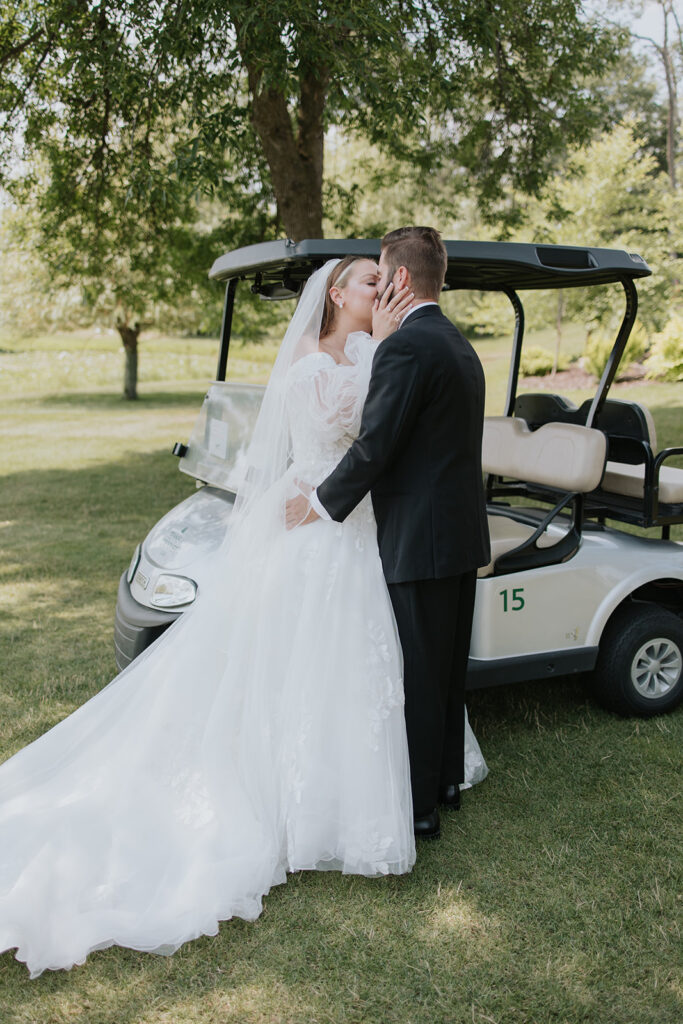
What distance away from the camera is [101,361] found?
31938 mm

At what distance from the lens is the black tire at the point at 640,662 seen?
3877 mm

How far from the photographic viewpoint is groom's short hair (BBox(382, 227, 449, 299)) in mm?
2859

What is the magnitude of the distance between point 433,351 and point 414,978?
1.76 meters

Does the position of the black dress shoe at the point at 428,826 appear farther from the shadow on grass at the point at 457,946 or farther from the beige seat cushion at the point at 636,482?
the beige seat cushion at the point at 636,482

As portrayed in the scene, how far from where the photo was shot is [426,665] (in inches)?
117

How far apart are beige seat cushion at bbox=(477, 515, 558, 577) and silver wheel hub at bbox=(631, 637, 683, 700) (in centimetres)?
62

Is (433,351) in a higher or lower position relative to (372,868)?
higher

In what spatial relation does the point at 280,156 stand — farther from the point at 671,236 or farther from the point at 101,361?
the point at 101,361

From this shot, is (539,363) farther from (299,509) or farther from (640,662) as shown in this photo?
(299,509)

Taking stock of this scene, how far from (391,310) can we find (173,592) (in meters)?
1.40

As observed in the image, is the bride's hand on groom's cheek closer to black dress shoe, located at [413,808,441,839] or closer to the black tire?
black dress shoe, located at [413,808,441,839]

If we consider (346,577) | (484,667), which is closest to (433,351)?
(346,577)

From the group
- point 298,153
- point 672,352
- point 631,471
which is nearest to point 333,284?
point 631,471

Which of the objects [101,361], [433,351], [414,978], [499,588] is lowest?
[101,361]
